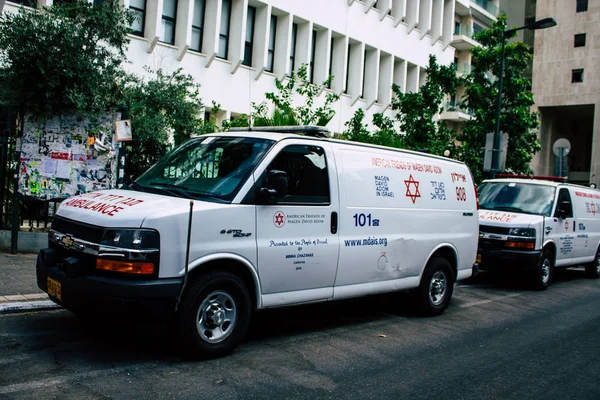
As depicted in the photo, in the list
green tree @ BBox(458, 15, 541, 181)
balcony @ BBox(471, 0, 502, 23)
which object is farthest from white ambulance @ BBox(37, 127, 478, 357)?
balcony @ BBox(471, 0, 502, 23)

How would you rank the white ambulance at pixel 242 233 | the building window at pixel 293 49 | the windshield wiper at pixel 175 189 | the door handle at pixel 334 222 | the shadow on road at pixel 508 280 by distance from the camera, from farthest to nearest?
the building window at pixel 293 49 < the shadow on road at pixel 508 280 < the door handle at pixel 334 222 < the windshield wiper at pixel 175 189 < the white ambulance at pixel 242 233

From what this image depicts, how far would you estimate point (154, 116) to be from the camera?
11523mm

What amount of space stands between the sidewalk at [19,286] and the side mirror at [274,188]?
3.12 metres

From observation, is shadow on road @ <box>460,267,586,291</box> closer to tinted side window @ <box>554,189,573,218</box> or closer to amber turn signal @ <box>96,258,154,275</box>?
tinted side window @ <box>554,189,573,218</box>

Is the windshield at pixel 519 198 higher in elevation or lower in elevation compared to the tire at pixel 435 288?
higher

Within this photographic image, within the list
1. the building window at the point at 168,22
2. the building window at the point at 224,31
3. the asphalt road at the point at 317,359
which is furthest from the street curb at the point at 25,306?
the building window at the point at 224,31

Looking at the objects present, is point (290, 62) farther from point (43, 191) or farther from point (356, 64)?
point (43, 191)

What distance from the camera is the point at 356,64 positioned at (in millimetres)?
28141

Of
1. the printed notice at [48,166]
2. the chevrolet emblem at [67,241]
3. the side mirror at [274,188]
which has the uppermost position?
the printed notice at [48,166]

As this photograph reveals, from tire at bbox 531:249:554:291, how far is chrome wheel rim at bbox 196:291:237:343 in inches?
304

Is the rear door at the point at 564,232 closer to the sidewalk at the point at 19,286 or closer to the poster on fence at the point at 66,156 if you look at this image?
the poster on fence at the point at 66,156

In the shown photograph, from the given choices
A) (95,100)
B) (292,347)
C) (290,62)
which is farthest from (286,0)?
(292,347)

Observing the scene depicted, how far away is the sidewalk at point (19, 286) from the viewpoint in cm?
691

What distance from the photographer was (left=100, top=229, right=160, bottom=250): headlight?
16.5 ft
